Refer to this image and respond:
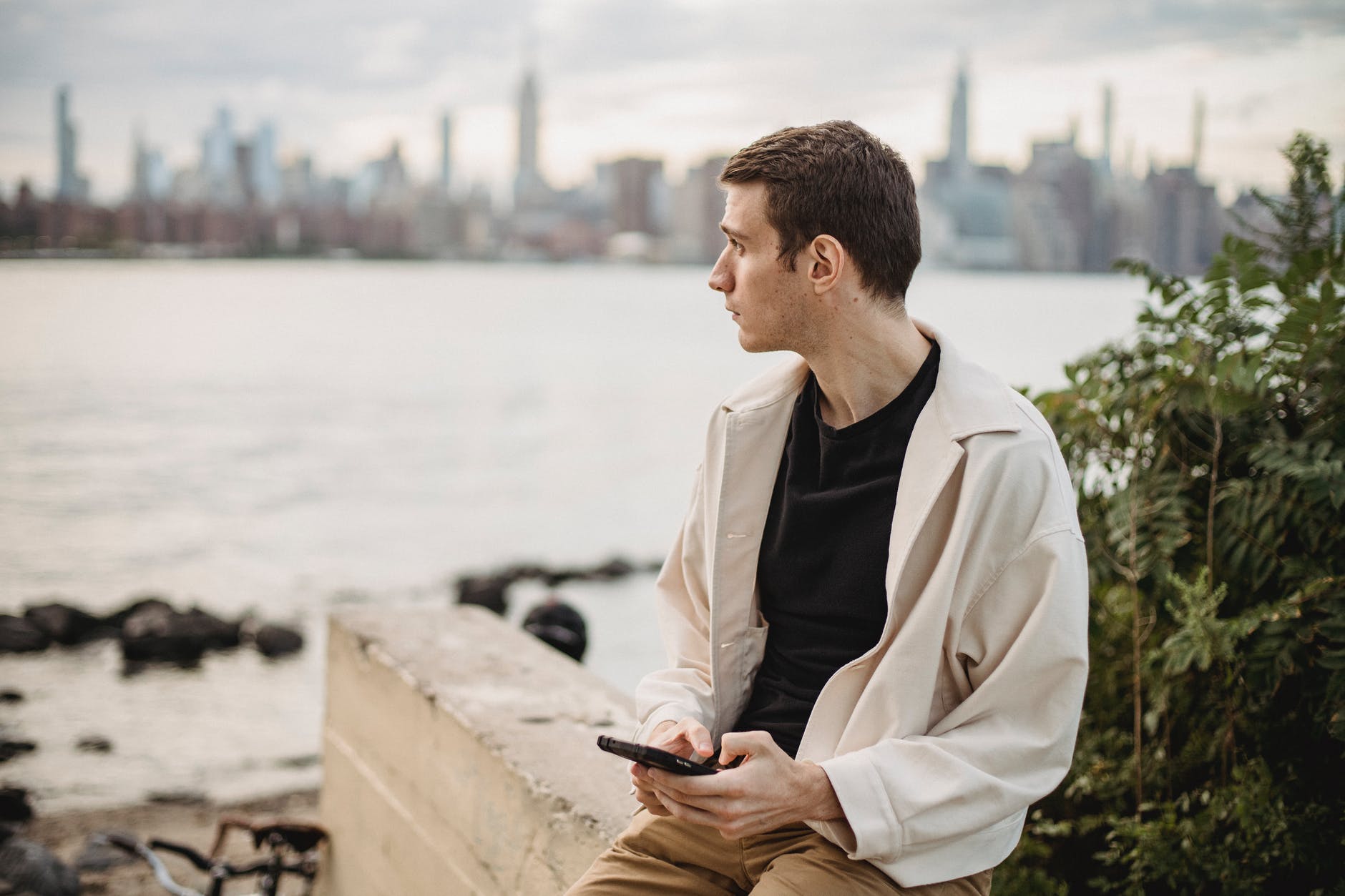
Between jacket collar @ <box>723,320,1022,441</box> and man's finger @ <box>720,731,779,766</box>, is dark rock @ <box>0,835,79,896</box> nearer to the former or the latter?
man's finger @ <box>720,731,779,766</box>

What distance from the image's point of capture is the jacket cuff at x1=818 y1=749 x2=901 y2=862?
162cm

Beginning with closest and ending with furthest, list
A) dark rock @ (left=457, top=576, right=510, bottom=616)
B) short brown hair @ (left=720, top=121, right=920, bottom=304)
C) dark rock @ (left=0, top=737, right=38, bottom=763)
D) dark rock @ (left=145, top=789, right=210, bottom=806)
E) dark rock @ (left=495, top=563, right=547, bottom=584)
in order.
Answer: short brown hair @ (left=720, top=121, right=920, bottom=304) < dark rock @ (left=145, top=789, right=210, bottom=806) < dark rock @ (left=0, top=737, right=38, bottom=763) < dark rock @ (left=457, top=576, right=510, bottom=616) < dark rock @ (left=495, top=563, right=547, bottom=584)

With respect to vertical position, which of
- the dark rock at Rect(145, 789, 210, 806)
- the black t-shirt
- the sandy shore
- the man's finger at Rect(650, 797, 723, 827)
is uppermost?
the black t-shirt

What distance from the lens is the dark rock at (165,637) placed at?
12.5 meters

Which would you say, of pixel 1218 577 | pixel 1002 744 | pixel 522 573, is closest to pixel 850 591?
pixel 1002 744

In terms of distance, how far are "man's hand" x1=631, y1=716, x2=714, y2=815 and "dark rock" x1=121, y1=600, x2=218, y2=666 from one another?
11.9 m

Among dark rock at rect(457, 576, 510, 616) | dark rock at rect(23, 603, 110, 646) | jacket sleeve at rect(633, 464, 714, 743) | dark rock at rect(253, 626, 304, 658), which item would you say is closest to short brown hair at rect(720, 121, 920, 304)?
jacket sleeve at rect(633, 464, 714, 743)

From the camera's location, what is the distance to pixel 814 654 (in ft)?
6.33

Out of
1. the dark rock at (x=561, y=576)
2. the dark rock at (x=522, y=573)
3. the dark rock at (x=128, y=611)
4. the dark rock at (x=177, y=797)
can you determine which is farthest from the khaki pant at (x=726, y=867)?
the dark rock at (x=561, y=576)

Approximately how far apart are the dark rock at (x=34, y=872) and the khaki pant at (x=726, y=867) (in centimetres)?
413

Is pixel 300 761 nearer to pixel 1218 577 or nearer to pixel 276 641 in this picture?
pixel 276 641

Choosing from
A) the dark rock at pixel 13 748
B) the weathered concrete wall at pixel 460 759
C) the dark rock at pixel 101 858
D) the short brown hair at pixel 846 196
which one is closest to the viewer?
the short brown hair at pixel 846 196

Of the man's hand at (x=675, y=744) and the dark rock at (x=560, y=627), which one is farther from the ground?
the man's hand at (x=675, y=744)

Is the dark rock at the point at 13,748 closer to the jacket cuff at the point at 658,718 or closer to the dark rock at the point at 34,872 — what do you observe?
the dark rock at the point at 34,872
